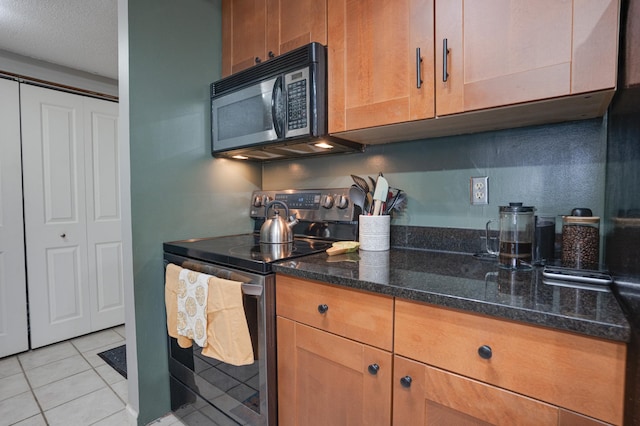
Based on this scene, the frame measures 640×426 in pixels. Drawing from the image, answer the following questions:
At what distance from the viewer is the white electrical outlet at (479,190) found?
4.21 ft

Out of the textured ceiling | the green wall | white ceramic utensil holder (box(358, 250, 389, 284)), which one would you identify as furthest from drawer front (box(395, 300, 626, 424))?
the textured ceiling

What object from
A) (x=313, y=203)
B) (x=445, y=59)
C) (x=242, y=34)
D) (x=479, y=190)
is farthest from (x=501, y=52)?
(x=242, y=34)

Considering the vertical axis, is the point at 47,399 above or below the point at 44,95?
below

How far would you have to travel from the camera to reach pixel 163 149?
1.63 metres

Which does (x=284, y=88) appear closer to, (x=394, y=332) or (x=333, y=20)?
(x=333, y=20)

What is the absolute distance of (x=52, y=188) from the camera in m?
2.45

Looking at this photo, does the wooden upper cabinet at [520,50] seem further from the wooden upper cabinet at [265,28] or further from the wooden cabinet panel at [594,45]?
the wooden upper cabinet at [265,28]

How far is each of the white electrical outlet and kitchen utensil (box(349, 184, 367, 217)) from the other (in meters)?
0.48

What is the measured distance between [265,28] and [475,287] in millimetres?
1517

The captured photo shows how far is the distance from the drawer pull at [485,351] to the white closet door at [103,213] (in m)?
2.91

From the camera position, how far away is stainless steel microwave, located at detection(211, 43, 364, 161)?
134 centimetres

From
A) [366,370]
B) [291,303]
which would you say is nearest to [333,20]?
[291,303]

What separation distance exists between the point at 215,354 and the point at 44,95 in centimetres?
252

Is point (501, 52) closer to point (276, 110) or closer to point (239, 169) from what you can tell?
point (276, 110)
